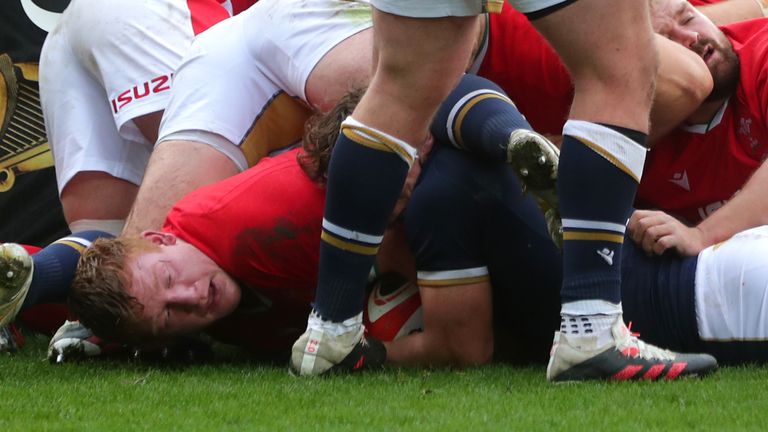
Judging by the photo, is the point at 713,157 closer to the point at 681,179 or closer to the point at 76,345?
the point at 681,179

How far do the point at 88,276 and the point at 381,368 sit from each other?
0.73 meters

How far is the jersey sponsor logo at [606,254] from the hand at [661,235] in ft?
1.44

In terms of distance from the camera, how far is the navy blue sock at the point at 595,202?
2.21 meters

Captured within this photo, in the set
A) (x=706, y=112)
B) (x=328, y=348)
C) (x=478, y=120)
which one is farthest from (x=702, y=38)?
(x=328, y=348)

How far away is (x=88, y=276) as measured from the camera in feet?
9.09

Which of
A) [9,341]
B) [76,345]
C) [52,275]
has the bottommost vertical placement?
[9,341]

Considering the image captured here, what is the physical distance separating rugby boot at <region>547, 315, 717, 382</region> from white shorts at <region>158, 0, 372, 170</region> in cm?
132

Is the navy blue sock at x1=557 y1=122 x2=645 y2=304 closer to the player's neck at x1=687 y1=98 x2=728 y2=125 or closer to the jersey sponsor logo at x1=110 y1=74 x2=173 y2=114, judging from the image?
the player's neck at x1=687 y1=98 x2=728 y2=125

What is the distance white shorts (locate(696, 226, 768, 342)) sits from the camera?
2529 millimetres

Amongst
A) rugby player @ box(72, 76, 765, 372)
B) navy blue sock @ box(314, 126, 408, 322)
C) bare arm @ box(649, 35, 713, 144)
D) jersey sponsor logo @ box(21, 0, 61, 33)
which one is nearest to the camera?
navy blue sock @ box(314, 126, 408, 322)

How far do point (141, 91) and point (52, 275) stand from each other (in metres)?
0.96

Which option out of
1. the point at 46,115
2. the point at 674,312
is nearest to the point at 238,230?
the point at 674,312

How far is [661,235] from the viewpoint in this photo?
8.77 feet

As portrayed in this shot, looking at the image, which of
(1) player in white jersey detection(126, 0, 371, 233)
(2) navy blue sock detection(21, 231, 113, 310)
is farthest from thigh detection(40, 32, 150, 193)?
(2) navy blue sock detection(21, 231, 113, 310)
